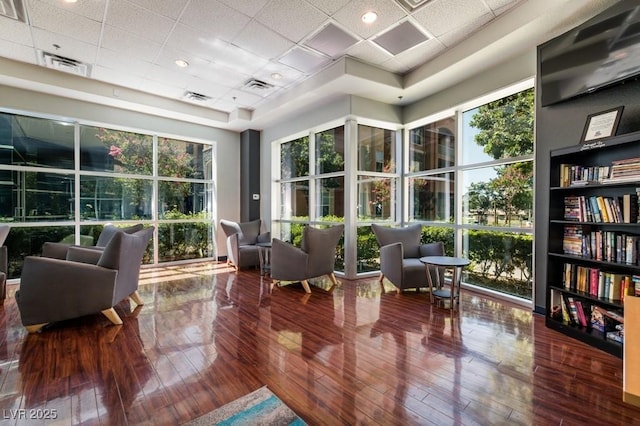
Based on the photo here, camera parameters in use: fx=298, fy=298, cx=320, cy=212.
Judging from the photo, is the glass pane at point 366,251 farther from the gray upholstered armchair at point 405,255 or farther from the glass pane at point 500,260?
the glass pane at point 500,260

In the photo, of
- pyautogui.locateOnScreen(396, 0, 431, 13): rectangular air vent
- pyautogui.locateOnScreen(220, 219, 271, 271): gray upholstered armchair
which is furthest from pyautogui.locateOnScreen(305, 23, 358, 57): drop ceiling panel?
pyautogui.locateOnScreen(220, 219, 271, 271): gray upholstered armchair

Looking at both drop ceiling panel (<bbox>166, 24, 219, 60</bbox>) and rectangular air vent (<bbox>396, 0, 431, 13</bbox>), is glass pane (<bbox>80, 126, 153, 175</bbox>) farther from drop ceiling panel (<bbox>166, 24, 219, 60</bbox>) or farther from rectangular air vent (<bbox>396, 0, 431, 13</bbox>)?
rectangular air vent (<bbox>396, 0, 431, 13</bbox>)

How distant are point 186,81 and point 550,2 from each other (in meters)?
5.07

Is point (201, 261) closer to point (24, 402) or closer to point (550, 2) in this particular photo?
point (24, 402)

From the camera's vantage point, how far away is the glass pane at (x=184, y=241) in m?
6.52

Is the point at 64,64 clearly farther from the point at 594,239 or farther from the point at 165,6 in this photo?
the point at 594,239

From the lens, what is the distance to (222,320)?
3.31 metres

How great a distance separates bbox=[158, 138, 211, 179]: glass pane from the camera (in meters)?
6.55

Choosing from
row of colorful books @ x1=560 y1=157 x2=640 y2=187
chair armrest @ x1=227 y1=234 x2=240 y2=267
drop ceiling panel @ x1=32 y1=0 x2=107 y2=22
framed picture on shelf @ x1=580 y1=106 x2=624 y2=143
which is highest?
drop ceiling panel @ x1=32 y1=0 x2=107 y2=22

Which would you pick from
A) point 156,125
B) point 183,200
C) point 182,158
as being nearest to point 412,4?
point 156,125

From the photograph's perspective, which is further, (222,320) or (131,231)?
(131,231)

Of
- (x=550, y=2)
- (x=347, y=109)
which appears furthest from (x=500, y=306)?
(x=347, y=109)

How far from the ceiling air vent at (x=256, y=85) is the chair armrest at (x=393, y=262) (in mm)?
3443

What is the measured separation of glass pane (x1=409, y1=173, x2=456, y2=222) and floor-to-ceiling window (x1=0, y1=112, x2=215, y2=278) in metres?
4.65
